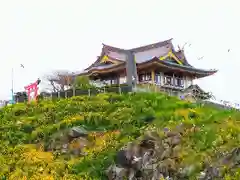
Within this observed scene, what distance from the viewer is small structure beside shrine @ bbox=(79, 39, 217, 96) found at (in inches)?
1895

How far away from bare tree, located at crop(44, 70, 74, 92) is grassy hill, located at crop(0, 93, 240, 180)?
11138 mm

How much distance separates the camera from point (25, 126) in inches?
1401

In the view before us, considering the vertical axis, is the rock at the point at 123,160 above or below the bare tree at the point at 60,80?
below

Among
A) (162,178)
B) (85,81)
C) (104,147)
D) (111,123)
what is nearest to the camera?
(162,178)

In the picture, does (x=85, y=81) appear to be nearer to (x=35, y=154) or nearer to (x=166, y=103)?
(x=166, y=103)

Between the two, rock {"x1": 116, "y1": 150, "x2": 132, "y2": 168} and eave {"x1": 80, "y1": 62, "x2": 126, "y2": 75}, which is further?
eave {"x1": 80, "y1": 62, "x2": 126, "y2": 75}

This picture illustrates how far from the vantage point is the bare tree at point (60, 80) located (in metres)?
50.7

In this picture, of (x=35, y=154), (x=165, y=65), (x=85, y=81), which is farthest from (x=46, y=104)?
(x=165, y=65)

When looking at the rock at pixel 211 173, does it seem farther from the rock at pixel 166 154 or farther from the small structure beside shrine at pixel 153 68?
the small structure beside shrine at pixel 153 68

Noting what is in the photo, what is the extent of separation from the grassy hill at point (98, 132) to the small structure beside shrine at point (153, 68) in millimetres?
9789

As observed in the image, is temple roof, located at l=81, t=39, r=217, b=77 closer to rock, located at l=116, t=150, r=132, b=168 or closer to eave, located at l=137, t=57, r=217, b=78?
eave, located at l=137, t=57, r=217, b=78

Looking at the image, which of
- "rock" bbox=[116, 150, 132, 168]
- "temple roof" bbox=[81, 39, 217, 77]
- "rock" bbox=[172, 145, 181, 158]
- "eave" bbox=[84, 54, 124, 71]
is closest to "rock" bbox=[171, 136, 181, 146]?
"rock" bbox=[172, 145, 181, 158]

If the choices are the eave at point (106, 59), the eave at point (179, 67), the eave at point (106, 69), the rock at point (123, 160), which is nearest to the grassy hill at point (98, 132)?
the rock at point (123, 160)

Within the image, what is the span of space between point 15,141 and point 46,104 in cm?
587
